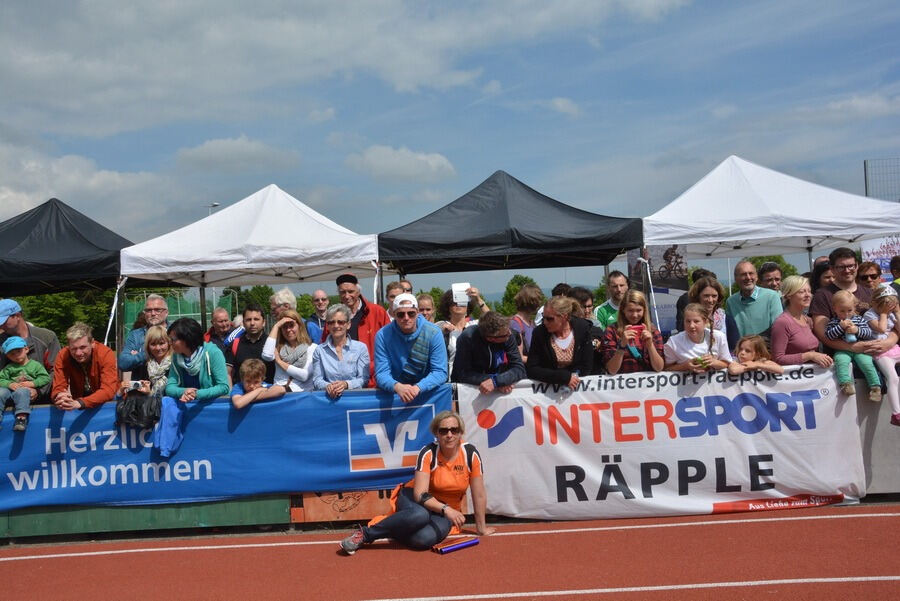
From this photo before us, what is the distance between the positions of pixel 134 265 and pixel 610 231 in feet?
19.2

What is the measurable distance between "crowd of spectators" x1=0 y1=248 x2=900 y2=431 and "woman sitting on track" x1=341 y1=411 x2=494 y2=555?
58 cm

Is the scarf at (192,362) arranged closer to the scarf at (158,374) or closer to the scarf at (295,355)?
the scarf at (158,374)

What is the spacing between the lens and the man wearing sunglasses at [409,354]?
595 cm

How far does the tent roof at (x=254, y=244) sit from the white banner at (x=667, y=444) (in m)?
3.61

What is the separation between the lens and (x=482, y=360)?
6.16 metres

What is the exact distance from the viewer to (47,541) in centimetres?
630

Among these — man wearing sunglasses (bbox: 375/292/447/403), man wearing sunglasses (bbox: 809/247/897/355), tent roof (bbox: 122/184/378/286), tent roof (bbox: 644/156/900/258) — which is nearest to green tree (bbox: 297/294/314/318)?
tent roof (bbox: 122/184/378/286)

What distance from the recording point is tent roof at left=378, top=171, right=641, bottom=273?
29.0 ft

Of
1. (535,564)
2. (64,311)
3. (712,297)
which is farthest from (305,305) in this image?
(535,564)

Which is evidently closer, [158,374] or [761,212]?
[158,374]

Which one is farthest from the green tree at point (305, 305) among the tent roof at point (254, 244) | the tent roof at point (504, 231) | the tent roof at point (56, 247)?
the tent roof at point (504, 231)

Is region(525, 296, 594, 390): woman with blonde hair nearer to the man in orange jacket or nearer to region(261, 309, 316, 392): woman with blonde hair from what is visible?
region(261, 309, 316, 392): woman with blonde hair

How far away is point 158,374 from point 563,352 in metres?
3.38

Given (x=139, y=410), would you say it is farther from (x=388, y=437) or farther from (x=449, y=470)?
(x=449, y=470)
